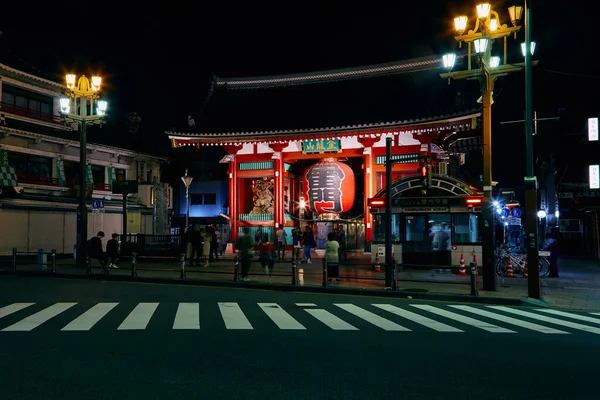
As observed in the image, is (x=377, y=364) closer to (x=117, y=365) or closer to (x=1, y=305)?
(x=117, y=365)

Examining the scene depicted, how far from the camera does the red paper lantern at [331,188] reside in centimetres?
2695

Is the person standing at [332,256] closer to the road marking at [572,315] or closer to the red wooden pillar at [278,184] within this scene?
the road marking at [572,315]

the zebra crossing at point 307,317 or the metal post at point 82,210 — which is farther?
the metal post at point 82,210

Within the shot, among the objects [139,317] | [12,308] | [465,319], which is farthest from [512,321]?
[12,308]

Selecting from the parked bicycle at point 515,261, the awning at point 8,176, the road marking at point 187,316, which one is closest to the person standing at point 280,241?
the parked bicycle at point 515,261

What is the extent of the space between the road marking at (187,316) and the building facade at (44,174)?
17.9 metres

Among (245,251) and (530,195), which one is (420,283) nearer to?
(530,195)

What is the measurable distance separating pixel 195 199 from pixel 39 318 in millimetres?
41298

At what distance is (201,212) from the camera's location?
51094 mm

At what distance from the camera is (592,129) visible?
30.0m

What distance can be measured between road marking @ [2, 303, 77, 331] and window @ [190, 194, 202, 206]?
38.8 meters

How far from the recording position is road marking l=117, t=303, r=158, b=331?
382 inches

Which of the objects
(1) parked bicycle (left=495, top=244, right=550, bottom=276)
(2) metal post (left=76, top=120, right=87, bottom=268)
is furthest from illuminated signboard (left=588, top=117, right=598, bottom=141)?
(2) metal post (left=76, top=120, right=87, bottom=268)

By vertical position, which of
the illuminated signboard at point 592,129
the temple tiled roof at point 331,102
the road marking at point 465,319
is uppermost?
the temple tiled roof at point 331,102
